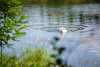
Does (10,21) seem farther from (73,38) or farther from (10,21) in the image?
(73,38)

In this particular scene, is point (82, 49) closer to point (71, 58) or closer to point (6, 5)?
point (71, 58)

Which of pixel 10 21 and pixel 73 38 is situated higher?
pixel 10 21

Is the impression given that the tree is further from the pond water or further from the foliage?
the pond water

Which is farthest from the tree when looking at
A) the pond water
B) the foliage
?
the pond water

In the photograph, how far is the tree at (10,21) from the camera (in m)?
8.88

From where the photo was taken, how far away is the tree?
8.88 meters

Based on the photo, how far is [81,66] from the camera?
968cm

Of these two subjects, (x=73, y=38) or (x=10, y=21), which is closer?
(x=10, y=21)

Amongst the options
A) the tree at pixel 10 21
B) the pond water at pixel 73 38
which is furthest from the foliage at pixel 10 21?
the pond water at pixel 73 38

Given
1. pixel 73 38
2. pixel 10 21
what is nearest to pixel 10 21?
pixel 10 21

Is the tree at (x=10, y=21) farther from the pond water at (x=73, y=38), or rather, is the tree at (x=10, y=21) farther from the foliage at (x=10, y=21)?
the pond water at (x=73, y=38)

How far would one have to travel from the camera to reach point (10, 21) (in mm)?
9031

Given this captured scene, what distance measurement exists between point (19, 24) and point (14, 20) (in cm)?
19

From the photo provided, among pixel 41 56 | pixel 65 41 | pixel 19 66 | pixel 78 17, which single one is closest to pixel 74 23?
pixel 78 17
